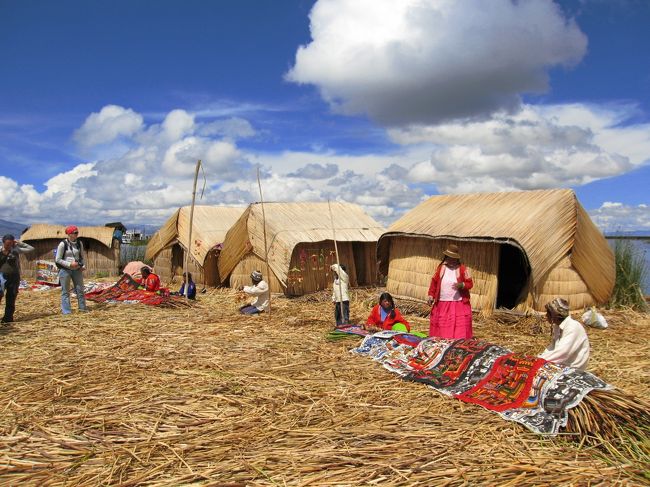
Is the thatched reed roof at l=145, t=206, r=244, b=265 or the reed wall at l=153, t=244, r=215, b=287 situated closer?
the thatched reed roof at l=145, t=206, r=244, b=265

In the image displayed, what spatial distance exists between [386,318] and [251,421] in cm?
350

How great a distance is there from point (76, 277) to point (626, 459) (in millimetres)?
8216

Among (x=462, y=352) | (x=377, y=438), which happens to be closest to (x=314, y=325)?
(x=462, y=352)

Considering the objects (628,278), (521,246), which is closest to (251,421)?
(521,246)

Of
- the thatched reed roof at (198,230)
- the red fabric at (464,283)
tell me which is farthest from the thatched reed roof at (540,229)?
the thatched reed roof at (198,230)

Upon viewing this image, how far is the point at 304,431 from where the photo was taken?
146 inches

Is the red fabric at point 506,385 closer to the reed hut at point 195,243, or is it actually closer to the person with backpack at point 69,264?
the person with backpack at point 69,264

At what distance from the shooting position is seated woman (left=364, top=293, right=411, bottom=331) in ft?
23.1

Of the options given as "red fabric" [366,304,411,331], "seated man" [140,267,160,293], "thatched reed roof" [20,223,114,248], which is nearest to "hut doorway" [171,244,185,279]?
"thatched reed roof" [20,223,114,248]

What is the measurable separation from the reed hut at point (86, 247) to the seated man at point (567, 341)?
16001 millimetres

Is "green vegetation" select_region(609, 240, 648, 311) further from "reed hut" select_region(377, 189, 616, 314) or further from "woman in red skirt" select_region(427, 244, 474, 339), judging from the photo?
"woman in red skirt" select_region(427, 244, 474, 339)

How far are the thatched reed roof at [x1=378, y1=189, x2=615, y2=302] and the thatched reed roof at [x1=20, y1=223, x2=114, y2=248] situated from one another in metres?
11.2

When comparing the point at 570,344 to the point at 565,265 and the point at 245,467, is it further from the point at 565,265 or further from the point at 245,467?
the point at 565,265

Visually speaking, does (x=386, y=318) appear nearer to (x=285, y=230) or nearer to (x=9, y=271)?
(x=9, y=271)
